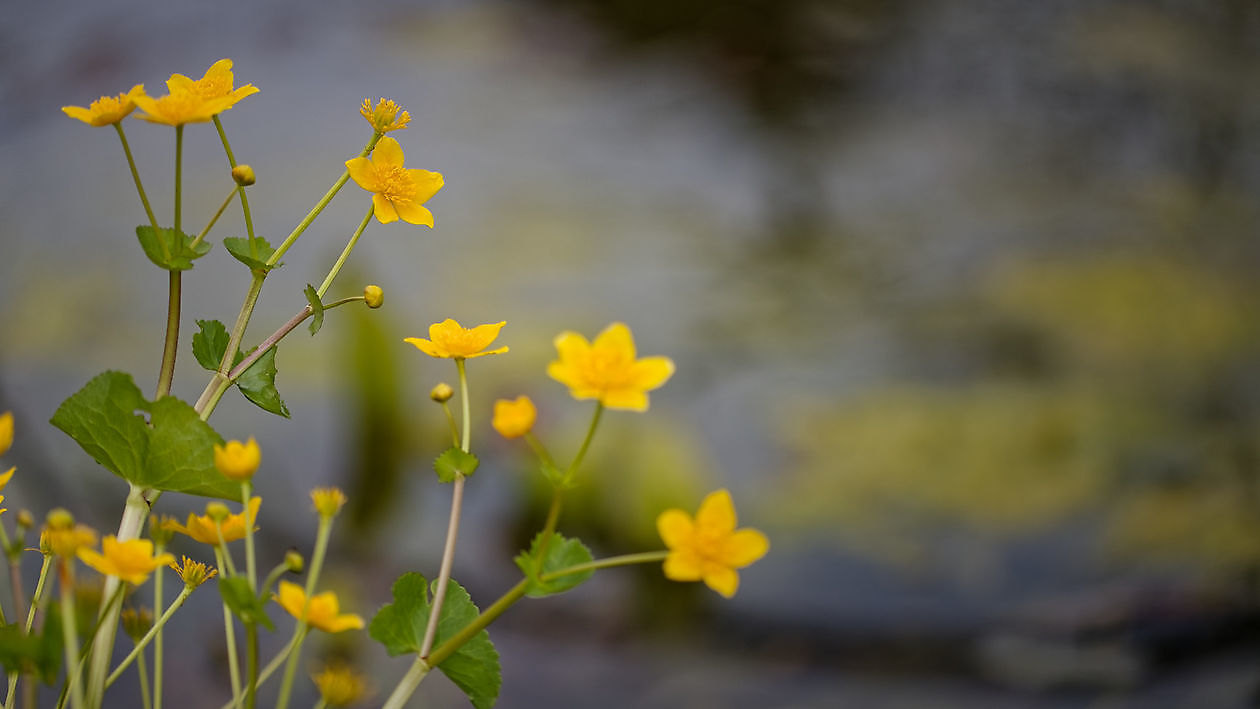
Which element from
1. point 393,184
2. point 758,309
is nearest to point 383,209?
point 393,184

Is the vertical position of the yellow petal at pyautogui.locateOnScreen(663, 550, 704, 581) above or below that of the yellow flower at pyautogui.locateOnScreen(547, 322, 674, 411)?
below

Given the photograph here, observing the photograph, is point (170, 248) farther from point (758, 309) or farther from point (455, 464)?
point (758, 309)

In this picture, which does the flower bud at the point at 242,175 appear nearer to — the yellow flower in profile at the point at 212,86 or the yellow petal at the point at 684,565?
the yellow flower in profile at the point at 212,86

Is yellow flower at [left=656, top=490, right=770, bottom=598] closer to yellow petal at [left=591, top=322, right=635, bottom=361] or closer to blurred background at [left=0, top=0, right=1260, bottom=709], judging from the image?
yellow petal at [left=591, top=322, right=635, bottom=361]

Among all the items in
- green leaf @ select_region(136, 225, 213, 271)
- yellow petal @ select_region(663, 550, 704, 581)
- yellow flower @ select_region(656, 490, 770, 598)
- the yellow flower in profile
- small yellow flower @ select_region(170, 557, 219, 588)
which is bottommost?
small yellow flower @ select_region(170, 557, 219, 588)

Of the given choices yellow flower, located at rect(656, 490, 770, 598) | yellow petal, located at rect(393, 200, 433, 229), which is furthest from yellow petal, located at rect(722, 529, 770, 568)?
yellow petal, located at rect(393, 200, 433, 229)

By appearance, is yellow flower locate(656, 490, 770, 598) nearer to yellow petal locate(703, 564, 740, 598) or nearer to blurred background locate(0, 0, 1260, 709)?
yellow petal locate(703, 564, 740, 598)

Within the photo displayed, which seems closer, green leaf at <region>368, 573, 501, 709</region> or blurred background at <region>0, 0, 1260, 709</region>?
green leaf at <region>368, 573, 501, 709</region>
